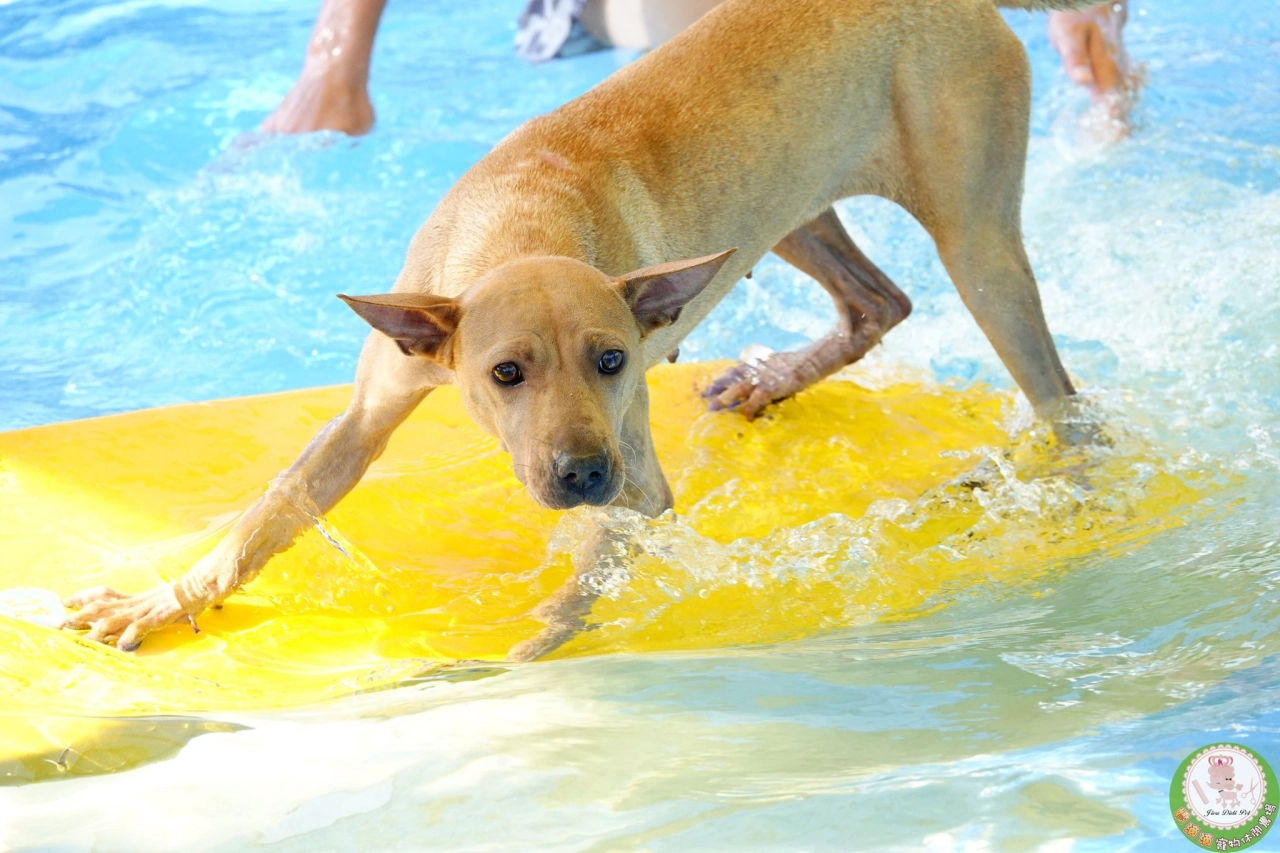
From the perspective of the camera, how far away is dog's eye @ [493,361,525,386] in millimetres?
3021

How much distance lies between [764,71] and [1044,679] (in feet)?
6.65

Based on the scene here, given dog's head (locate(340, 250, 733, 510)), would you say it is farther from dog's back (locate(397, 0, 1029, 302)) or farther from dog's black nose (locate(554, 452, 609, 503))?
dog's back (locate(397, 0, 1029, 302))

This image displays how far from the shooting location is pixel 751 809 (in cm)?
238

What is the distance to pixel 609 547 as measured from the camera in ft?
12.2

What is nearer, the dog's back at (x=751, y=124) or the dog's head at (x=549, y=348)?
the dog's head at (x=549, y=348)

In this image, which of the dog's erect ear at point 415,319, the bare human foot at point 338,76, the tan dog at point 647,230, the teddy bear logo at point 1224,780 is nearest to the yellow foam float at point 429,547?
the tan dog at point 647,230

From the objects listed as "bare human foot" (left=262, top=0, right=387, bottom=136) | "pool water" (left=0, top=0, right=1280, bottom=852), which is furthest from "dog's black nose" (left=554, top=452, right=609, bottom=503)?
"bare human foot" (left=262, top=0, right=387, bottom=136)

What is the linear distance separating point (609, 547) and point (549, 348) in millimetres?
891

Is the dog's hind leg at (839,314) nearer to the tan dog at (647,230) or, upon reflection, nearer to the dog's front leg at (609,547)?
the tan dog at (647,230)

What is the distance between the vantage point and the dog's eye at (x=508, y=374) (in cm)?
302

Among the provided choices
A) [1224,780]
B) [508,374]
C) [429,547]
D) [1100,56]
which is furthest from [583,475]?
[1100,56]

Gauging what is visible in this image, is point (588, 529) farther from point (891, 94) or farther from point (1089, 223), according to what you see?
point (1089, 223)

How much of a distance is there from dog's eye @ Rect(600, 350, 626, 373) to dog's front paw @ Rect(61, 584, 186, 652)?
1.28 meters

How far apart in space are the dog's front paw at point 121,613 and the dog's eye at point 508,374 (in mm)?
1085
